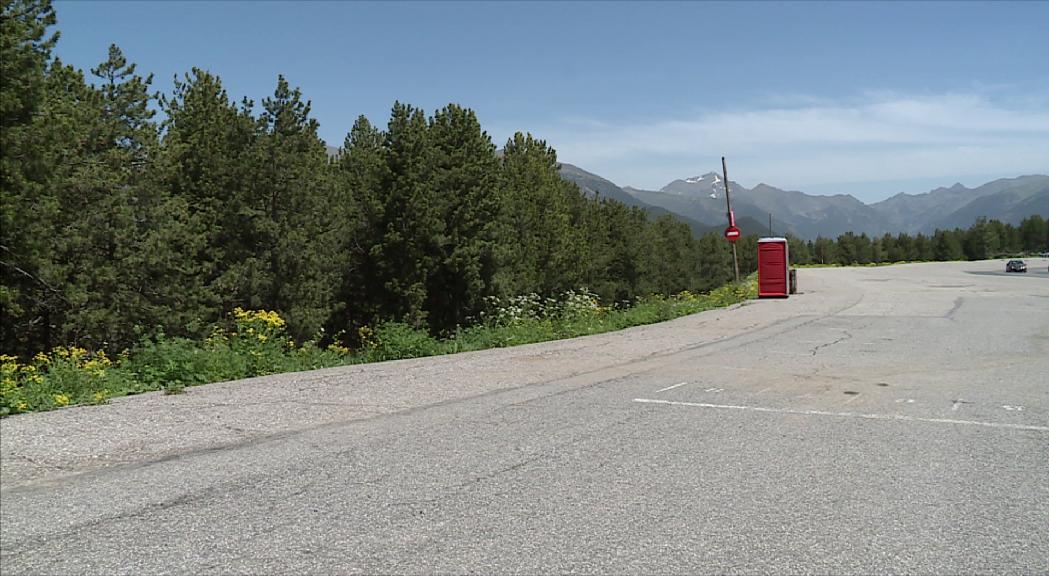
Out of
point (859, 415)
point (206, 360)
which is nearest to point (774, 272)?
point (859, 415)

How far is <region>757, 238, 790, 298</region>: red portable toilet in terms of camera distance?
26.7m

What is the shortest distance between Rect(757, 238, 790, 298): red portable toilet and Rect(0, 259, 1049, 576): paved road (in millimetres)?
16599

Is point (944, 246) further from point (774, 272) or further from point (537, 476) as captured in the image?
point (537, 476)

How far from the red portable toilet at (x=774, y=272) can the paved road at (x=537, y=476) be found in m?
16.6

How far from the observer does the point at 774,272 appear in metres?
26.7

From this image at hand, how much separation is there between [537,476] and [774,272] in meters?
23.3

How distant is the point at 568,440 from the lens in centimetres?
645

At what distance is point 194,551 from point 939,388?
875 cm

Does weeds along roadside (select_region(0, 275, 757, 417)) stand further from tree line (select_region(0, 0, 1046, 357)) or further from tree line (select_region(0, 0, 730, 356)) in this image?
tree line (select_region(0, 0, 730, 356))

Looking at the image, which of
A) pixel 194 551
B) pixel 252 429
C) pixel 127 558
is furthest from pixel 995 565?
pixel 252 429

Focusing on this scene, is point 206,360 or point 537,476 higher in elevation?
point 206,360

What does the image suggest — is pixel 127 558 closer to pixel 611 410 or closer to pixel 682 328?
pixel 611 410

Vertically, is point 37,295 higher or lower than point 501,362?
higher

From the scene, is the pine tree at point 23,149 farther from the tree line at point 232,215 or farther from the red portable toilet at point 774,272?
the red portable toilet at point 774,272
